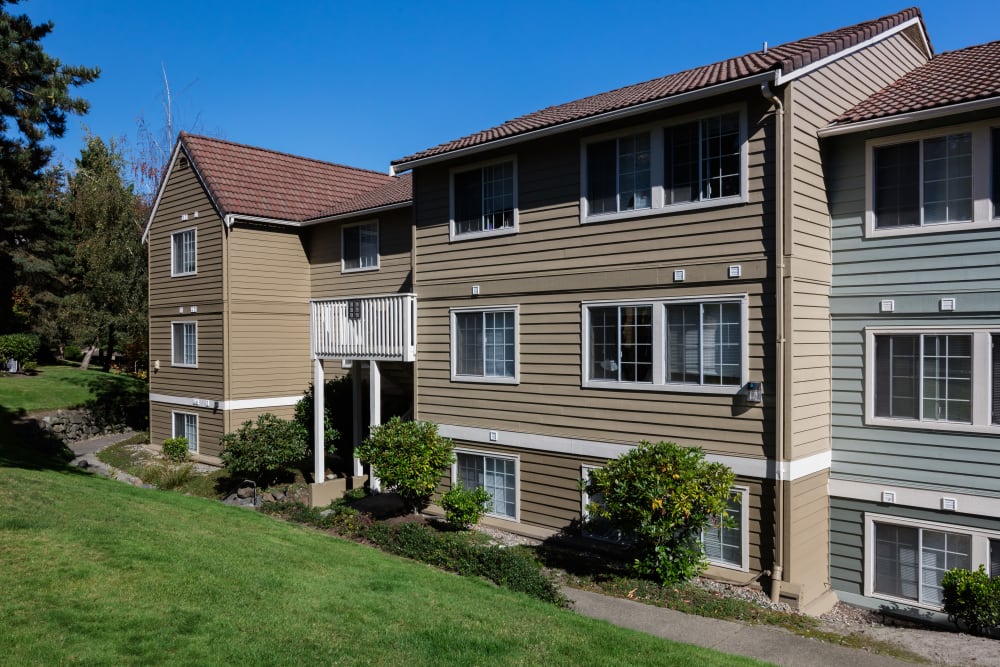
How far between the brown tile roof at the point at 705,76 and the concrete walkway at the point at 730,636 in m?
7.34

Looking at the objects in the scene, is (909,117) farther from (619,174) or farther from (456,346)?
(456,346)

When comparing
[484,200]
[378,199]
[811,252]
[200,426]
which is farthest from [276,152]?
[811,252]

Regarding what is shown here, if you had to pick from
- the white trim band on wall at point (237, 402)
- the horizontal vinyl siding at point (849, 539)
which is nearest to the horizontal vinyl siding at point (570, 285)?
the horizontal vinyl siding at point (849, 539)

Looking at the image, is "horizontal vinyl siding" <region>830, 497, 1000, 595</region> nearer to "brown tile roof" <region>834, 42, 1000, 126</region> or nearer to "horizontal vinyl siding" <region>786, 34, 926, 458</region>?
"horizontal vinyl siding" <region>786, 34, 926, 458</region>

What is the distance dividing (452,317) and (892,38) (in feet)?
31.1

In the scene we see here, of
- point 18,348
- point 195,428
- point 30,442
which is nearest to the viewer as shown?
point 195,428

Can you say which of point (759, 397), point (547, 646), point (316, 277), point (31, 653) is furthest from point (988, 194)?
point (316, 277)

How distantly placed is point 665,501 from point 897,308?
4.48 meters

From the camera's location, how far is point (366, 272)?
19312 millimetres

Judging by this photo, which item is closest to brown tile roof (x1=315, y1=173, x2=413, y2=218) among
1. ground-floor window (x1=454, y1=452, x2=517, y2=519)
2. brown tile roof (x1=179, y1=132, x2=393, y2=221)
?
brown tile roof (x1=179, y1=132, x2=393, y2=221)

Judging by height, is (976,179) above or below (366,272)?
above

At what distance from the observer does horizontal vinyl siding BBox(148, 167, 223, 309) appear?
20562mm

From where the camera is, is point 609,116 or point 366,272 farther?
point 366,272

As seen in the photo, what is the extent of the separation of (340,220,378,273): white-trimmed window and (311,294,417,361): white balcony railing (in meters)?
3.06
